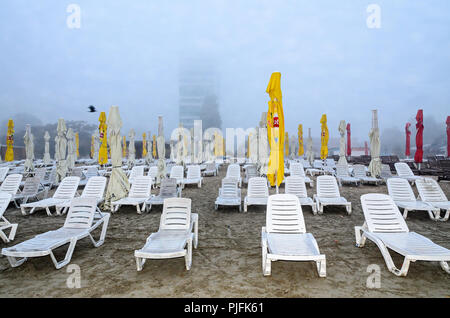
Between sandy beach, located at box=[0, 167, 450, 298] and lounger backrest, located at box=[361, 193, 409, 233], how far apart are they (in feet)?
1.32

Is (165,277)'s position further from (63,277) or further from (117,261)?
(63,277)

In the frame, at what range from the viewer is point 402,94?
7956 centimetres

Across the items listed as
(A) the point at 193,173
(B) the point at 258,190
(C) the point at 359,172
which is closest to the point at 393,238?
(B) the point at 258,190

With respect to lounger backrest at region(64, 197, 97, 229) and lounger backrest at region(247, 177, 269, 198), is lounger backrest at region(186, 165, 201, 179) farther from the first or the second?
lounger backrest at region(64, 197, 97, 229)

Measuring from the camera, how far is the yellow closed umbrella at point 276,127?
481 centimetres

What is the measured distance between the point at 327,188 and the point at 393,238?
121 inches

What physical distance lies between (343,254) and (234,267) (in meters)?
1.76

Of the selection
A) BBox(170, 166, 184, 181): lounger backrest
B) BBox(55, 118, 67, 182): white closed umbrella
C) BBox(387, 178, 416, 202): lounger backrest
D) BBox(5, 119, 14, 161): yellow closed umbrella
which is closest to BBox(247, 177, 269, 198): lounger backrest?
BBox(387, 178, 416, 202): lounger backrest

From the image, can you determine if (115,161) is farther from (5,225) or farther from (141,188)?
(5,225)

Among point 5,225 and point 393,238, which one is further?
point 5,225

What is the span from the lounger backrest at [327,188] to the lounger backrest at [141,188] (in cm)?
492

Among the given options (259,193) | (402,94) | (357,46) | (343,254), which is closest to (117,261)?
(343,254)

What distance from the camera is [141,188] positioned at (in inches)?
273

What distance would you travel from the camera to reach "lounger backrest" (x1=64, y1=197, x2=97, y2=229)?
13.3ft
